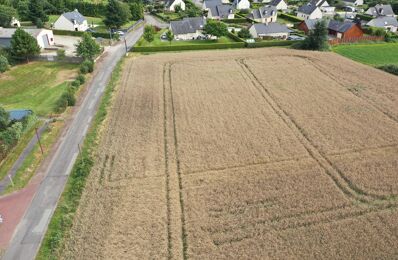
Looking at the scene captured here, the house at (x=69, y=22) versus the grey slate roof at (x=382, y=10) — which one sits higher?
the house at (x=69, y=22)

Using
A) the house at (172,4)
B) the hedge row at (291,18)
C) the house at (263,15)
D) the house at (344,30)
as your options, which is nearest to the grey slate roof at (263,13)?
the house at (263,15)

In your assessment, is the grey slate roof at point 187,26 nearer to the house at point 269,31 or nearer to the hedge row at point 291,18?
the house at point 269,31

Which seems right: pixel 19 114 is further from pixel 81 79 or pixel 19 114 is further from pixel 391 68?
pixel 391 68

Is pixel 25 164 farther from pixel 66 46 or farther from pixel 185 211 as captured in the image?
pixel 66 46

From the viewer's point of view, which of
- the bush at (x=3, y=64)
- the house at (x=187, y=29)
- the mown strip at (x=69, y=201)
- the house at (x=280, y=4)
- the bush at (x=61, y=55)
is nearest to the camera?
the mown strip at (x=69, y=201)

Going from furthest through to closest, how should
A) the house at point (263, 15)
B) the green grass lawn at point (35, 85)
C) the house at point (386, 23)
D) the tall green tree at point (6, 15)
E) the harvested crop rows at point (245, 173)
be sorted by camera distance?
the house at point (263, 15) < the house at point (386, 23) < the tall green tree at point (6, 15) < the green grass lawn at point (35, 85) < the harvested crop rows at point (245, 173)

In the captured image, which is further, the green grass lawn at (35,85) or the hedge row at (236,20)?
the hedge row at (236,20)

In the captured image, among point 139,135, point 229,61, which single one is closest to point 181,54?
point 229,61
